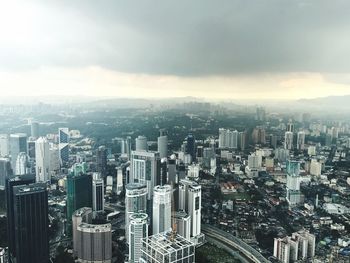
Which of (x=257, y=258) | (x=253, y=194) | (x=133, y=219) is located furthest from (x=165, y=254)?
(x=253, y=194)

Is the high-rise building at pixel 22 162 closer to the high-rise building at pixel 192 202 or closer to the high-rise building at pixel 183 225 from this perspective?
the high-rise building at pixel 192 202

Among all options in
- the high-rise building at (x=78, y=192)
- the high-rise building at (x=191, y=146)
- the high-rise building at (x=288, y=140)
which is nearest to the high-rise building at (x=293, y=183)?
the high-rise building at (x=288, y=140)

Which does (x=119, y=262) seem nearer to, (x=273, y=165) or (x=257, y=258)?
(x=257, y=258)

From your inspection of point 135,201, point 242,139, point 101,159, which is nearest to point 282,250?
point 135,201

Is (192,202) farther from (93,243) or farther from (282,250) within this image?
(93,243)

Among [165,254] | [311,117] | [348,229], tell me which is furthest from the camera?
[311,117]

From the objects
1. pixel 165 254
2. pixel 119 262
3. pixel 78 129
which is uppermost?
pixel 78 129

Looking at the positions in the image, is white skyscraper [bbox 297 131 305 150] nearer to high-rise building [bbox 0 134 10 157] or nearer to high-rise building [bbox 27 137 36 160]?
high-rise building [bbox 27 137 36 160]
